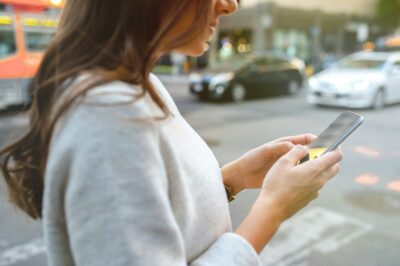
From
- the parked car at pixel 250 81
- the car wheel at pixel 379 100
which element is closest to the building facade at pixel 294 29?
the parked car at pixel 250 81

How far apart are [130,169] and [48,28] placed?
69cm

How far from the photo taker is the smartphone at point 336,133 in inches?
46.8

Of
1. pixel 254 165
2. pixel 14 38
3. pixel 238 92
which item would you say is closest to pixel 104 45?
pixel 254 165

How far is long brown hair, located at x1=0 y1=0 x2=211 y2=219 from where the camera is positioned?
2.57ft

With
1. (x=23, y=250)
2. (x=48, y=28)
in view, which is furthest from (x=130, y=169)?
(x=23, y=250)

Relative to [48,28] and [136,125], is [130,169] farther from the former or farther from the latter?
[48,28]

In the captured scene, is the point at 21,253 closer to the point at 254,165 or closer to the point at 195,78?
the point at 254,165

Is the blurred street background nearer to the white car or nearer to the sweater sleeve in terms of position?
the white car

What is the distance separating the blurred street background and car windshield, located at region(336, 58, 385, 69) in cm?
3

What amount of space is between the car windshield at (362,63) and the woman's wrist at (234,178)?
1133cm

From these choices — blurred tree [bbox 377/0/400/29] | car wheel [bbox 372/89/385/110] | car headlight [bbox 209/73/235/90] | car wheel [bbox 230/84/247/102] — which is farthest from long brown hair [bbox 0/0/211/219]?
Result: blurred tree [bbox 377/0/400/29]

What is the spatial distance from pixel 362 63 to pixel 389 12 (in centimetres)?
2246

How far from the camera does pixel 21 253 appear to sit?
339 cm

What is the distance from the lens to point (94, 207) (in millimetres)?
693
